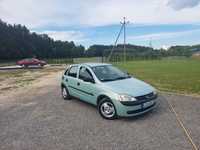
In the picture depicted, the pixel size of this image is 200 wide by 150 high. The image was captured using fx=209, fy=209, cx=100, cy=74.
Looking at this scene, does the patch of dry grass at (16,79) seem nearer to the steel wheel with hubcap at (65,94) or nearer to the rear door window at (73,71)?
the steel wheel with hubcap at (65,94)

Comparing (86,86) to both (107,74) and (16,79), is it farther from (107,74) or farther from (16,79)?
(16,79)

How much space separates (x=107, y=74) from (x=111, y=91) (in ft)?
3.96

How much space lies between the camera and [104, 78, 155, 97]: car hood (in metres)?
5.63

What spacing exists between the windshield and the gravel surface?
115 centimetres

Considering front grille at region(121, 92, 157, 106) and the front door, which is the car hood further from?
the front door

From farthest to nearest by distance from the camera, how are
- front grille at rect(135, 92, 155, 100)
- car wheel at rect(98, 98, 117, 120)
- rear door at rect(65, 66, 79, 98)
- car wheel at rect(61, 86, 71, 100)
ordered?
1. car wheel at rect(61, 86, 71, 100)
2. rear door at rect(65, 66, 79, 98)
3. car wheel at rect(98, 98, 117, 120)
4. front grille at rect(135, 92, 155, 100)

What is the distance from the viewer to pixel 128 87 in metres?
5.90

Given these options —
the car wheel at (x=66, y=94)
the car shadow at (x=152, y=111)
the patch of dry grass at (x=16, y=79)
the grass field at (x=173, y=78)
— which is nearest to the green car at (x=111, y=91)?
the car shadow at (x=152, y=111)

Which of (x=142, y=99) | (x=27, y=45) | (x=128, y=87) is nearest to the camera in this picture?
(x=142, y=99)

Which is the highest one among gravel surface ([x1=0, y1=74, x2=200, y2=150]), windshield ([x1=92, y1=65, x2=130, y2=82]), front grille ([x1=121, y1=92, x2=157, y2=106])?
windshield ([x1=92, y1=65, x2=130, y2=82])

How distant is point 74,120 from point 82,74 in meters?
1.80

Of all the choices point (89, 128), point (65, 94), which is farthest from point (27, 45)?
point (89, 128)

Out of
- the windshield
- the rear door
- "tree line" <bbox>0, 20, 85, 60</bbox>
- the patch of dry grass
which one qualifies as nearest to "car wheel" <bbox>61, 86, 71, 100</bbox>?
the rear door

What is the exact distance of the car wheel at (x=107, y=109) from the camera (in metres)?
5.77
